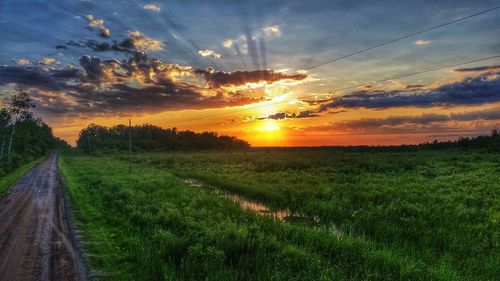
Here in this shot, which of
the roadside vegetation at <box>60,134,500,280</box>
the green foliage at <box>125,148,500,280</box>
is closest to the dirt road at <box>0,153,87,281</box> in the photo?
the roadside vegetation at <box>60,134,500,280</box>

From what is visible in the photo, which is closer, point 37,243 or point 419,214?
point 37,243

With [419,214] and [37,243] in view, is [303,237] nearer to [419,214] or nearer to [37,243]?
[419,214]

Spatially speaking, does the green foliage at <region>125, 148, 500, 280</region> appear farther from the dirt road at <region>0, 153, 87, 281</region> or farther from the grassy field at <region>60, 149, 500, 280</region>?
the dirt road at <region>0, 153, 87, 281</region>

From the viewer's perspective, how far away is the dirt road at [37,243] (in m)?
10.4

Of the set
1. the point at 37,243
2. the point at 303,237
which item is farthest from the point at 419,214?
the point at 37,243

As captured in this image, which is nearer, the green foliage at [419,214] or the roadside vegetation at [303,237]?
the roadside vegetation at [303,237]

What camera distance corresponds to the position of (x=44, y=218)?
57.7 feet

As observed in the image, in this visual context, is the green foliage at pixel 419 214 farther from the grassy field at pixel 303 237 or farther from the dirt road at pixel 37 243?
the dirt road at pixel 37 243

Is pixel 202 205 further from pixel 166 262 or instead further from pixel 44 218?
pixel 166 262

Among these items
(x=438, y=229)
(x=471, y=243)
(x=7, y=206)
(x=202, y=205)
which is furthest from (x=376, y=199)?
(x=7, y=206)

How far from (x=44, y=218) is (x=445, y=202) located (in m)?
23.5

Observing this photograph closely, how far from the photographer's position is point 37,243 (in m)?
13.3

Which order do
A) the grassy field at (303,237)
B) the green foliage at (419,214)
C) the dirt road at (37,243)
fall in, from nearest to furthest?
the dirt road at (37,243), the grassy field at (303,237), the green foliage at (419,214)

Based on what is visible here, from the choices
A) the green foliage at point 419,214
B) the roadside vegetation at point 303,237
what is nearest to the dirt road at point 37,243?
the roadside vegetation at point 303,237
